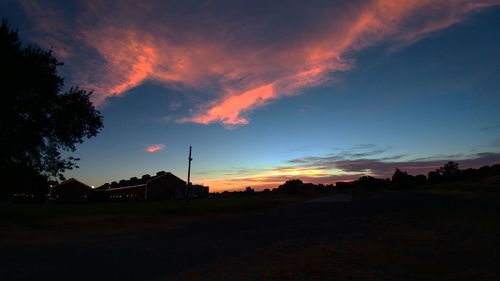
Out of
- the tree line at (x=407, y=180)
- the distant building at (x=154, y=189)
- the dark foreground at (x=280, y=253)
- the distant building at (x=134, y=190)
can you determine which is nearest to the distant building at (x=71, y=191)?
the distant building at (x=134, y=190)

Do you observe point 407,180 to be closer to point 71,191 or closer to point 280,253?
point 71,191

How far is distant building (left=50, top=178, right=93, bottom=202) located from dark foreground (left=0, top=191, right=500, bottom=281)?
77.4m

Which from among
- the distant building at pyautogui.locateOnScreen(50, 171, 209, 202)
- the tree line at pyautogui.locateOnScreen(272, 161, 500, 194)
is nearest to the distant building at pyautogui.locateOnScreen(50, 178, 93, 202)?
the distant building at pyautogui.locateOnScreen(50, 171, 209, 202)

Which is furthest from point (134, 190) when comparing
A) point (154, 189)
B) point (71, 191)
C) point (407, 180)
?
point (407, 180)

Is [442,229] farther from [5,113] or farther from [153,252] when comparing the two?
[5,113]

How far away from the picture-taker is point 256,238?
15125 mm

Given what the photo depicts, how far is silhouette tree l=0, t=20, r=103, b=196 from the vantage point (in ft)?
76.9

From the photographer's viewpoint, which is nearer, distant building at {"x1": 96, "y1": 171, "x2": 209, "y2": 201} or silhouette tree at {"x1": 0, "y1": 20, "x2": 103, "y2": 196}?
silhouette tree at {"x1": 0, "y1": 20, "x2": 103, "y2": 196}

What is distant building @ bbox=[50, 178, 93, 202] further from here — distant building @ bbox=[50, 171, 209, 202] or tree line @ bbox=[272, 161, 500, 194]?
tree line @ bbox=[272, 161, 500, 194]

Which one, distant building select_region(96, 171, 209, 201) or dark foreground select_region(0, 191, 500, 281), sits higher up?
distant building select_region(96, 171, 209, 201)

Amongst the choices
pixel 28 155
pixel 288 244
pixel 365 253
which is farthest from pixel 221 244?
pixel 28 155

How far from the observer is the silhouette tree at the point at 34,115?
923 inches

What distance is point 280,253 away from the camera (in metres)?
11.1

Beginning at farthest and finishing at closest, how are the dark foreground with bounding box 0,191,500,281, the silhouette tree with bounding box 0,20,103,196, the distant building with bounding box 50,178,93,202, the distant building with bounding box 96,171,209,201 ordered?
1. the distant building with bounding box 50,178,93,202
2. the distant building with bounding box 96,171,209,201
3. the silhouette tree with bounding box 0,20,103,196
4. the dark foreground with bounding box 0,191,500,281
